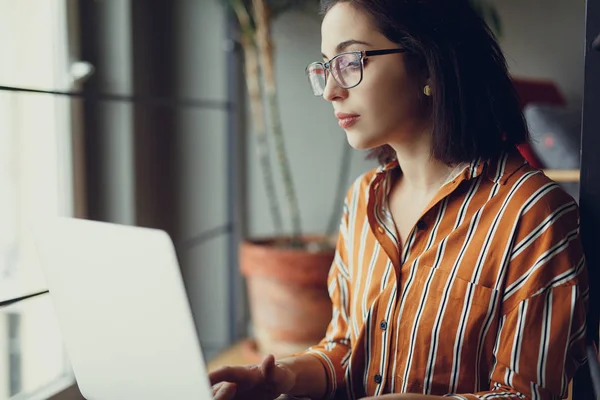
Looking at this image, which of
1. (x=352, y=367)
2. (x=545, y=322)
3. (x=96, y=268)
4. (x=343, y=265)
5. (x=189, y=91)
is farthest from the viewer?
(x=189, y=91)

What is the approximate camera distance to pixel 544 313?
3.37 ft

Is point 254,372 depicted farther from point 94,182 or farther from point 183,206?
point 183,206

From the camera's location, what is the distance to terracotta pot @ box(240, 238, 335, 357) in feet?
8.49

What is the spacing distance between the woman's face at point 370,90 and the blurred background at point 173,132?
751mm

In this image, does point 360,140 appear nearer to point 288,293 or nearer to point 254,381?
point 254,381

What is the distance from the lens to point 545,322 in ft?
3.36

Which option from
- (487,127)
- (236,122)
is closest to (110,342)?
(487,127)

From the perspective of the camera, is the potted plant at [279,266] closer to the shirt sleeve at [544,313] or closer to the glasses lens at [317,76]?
Result: the glasses lens at [317,76]

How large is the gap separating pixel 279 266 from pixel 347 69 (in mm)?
1528

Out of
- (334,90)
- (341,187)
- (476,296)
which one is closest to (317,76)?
(334,90)

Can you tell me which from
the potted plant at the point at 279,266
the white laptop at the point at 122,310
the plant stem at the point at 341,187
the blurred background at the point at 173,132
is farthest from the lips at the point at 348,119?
the plant stem at the point at 341,187

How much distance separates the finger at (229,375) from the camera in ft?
3.54

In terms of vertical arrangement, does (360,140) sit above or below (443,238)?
above

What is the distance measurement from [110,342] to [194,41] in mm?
2298
